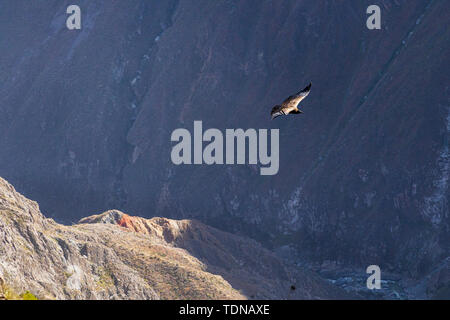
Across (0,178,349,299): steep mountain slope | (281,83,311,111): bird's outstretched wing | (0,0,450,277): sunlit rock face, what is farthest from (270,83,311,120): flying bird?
(0,0,450,277): sunlit rock face

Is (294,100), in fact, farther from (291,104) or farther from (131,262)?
(131,262)

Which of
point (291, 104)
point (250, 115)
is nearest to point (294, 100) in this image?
point (291, 104)

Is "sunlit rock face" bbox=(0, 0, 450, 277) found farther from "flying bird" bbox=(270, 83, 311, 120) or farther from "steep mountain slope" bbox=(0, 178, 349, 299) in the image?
"flying bird" bbox=(270, 83, 311, 120)

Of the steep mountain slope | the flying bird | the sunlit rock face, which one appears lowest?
the steep mountain slope

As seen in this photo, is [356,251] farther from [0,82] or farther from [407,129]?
[0,82]
